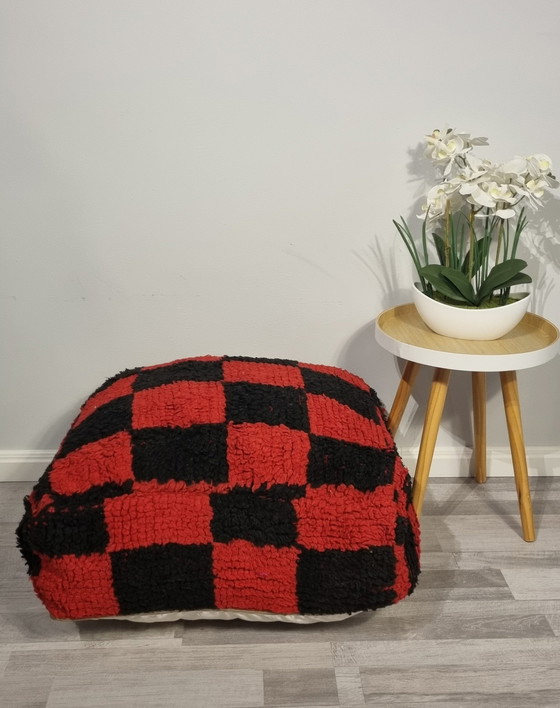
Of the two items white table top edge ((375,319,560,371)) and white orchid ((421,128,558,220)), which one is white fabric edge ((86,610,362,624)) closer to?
white table top edge ((375,319,560,371))

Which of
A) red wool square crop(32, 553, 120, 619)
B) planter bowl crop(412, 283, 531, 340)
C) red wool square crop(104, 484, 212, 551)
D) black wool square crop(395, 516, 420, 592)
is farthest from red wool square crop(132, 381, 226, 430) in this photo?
planter bowl crop(412, 283, 531, 340)

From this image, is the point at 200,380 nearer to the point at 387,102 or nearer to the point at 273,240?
the point at 273,240

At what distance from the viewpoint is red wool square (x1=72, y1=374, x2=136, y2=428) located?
1348mm

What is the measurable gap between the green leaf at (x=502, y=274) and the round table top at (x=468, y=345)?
0.11 m

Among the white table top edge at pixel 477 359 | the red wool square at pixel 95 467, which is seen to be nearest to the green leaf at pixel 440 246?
the white table top edge at pixel 477 359

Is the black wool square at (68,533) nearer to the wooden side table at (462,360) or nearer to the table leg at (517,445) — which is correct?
the wooden side table at (462,360)

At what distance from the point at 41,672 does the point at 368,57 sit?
4.54 ft

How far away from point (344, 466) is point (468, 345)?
40 cm

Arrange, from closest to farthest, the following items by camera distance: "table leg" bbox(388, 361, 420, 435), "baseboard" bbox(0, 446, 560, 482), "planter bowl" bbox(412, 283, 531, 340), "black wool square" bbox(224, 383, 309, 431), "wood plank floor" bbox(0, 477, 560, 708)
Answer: "wood plank floor" bbox(0, 477, 560, 708), "black wool square" bbox(224, 383, 309, 431), "planter bowl" bbox(412, 283, 531, 340), "table leg" bbox(388, 361, 420, 435), "baseboard" bbox(0, 446, 560, 482)

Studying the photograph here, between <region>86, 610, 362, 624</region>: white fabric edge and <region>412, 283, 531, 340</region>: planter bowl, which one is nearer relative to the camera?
<region>86, 610, 362, 624</region>: white fabric edge

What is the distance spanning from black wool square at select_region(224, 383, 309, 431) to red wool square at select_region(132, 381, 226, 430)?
2cm

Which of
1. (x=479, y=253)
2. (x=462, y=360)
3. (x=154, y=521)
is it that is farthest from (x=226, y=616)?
(x=479, y=253)

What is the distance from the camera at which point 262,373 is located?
1374 millimetres

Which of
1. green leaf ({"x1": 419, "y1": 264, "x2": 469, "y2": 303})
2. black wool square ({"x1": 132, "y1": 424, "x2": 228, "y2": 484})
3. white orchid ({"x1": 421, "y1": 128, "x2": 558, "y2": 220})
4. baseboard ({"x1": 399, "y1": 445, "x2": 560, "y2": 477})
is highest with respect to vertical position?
white orchid ({"x1": 421, "y1": 128, "x2": 558, "y2": 220})
